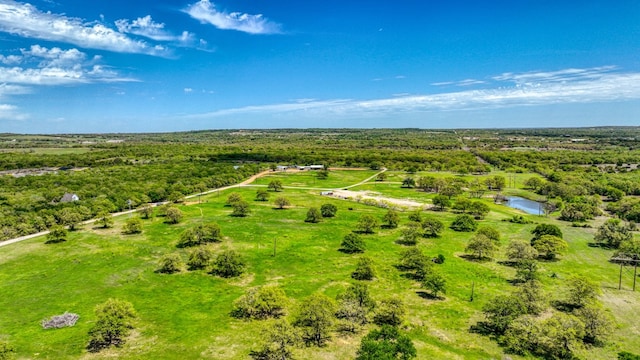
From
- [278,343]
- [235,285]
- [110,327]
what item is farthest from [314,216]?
[110,327]

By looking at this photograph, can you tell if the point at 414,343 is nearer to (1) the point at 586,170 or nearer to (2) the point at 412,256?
(2) the point at 412,256

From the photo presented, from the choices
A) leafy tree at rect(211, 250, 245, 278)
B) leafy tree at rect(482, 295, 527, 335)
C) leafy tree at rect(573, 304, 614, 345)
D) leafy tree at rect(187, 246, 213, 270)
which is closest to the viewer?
leafy tree at rect(573, 304, 614, 345)

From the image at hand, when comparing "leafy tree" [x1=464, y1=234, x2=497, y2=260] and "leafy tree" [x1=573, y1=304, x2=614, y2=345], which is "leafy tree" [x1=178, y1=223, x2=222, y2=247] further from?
"leafy tree" [x1=573, y1=304, x2=614, y2=345]

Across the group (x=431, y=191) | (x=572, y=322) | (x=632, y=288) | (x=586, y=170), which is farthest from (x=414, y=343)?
(x=586, y=170)

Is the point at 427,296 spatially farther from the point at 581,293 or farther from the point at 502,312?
the point at 581,293

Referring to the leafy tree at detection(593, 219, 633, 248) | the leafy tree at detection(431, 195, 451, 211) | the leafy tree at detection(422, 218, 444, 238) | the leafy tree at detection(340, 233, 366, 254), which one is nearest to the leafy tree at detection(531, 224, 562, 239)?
the leafy tree at detection(593, 219, 633, 248)

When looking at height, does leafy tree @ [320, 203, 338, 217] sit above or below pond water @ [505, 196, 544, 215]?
above

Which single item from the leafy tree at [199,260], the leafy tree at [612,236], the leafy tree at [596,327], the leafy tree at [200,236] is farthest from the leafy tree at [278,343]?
the leafy tree at [612,236]
